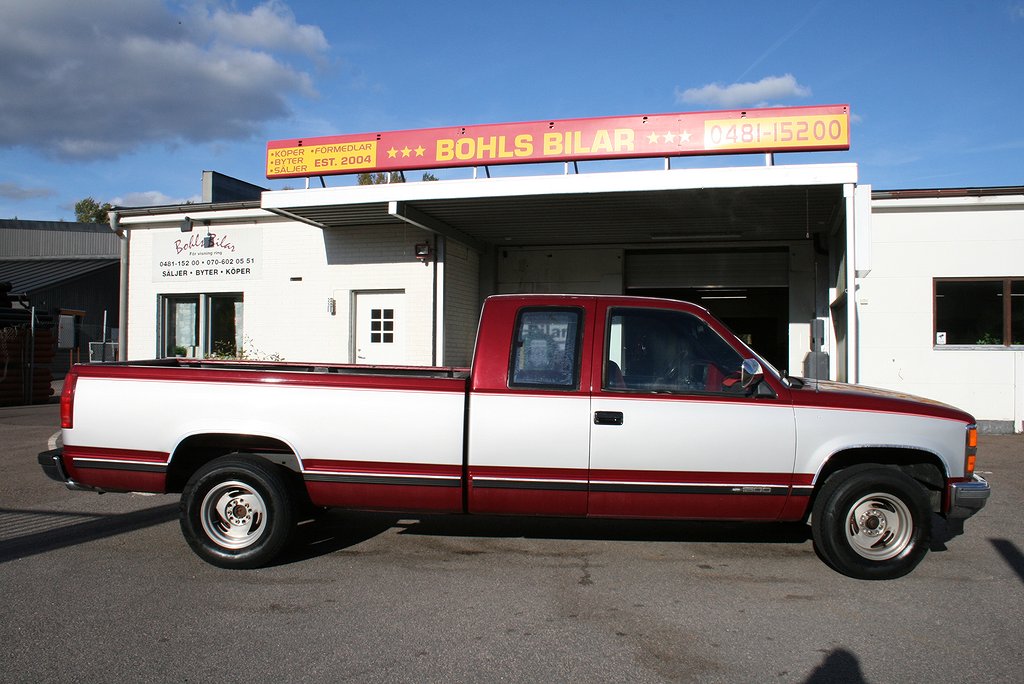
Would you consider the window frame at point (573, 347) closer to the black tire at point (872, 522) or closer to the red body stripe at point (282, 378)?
the red body stripe at point (282, 378)

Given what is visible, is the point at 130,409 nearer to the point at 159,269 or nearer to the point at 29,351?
the point at 159,269

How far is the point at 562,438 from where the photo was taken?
4992 mm

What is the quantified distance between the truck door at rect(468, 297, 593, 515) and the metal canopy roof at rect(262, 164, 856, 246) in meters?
6.38

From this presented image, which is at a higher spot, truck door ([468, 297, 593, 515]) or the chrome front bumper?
truck door ([468, 297, 593, 515])

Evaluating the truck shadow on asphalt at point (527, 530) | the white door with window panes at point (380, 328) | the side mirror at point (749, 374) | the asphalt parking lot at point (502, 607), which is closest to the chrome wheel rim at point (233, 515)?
the asphalt parking lot at point (502, 607)

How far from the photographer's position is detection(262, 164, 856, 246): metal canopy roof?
35.1 ft

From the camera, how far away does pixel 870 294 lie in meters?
12.7

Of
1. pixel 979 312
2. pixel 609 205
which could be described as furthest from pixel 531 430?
pixel 979 312

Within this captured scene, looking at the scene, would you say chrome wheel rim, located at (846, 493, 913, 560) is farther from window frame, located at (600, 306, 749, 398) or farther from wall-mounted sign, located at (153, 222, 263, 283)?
wall-mounted sign, located at (153, 222, 263, 283)

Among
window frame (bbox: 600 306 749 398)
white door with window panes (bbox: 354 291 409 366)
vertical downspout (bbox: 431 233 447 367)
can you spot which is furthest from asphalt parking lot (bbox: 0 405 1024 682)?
white door with window panes (bbox: 354 291 409 366)

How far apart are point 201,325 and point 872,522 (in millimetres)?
14241

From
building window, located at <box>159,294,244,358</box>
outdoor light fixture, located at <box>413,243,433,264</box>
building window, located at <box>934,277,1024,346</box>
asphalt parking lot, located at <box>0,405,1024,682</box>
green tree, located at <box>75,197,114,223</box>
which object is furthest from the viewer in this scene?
green tree, located at <box>75,197,114,223</box>

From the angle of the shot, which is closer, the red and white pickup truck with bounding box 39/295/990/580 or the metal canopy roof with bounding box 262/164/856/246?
the red and white pickup truck with bounding box 39/295/990/580

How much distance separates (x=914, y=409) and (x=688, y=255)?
10.7 metres
